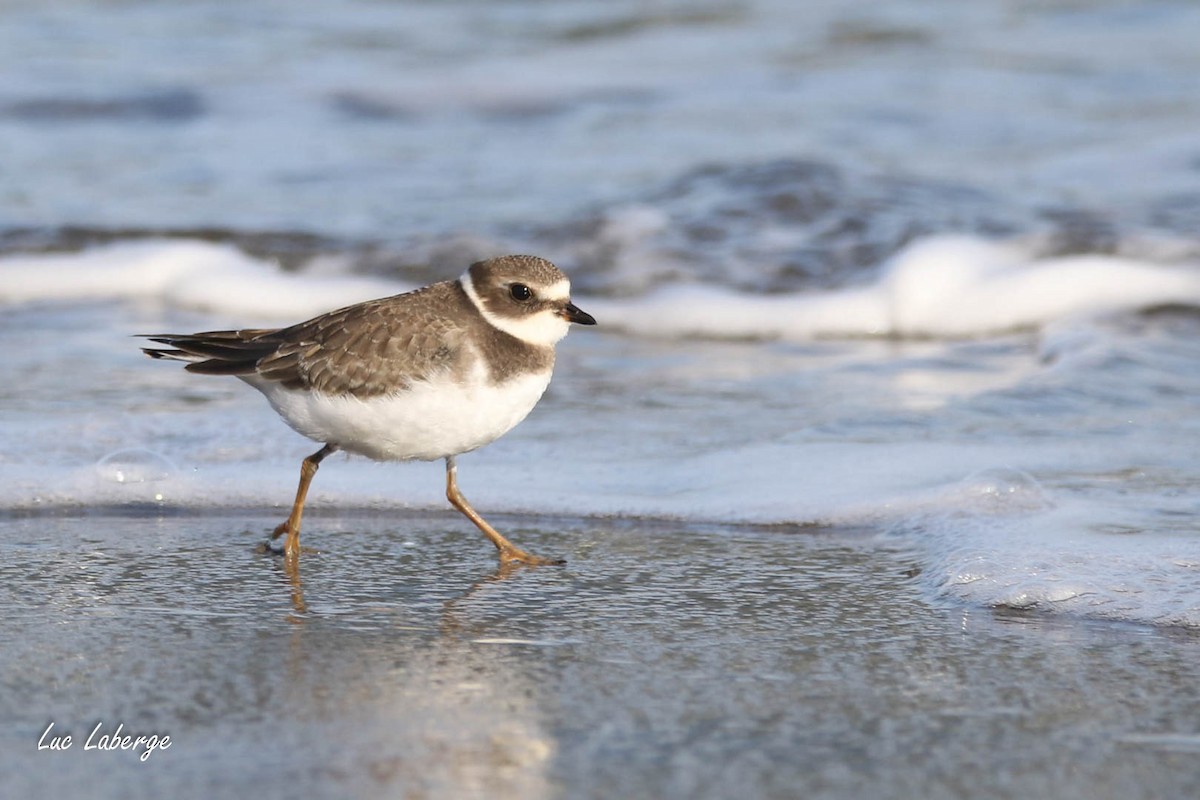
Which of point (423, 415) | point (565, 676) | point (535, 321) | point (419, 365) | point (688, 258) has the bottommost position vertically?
point (565, 676)

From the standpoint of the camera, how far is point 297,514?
15.0ft

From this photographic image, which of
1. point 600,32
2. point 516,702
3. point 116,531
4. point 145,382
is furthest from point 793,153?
point 516,702

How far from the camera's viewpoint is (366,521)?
16.5ft

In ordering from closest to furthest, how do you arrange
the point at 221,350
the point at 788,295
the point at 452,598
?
1. the point at 452,598
2. the point at 221,350
3. the point at 788,295

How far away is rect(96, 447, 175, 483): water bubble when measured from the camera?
5117 mm

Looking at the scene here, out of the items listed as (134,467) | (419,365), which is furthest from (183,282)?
(419,365)

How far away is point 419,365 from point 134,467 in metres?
1.30

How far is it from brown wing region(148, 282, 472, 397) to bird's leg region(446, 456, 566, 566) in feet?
1.28

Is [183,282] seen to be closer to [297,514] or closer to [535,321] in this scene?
[297,514]

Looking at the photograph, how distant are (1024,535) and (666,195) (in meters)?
6.25

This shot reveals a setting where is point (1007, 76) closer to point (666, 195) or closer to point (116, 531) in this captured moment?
point (666, 195)

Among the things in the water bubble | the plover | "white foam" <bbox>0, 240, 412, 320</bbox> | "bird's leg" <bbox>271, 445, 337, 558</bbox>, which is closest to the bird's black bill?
the plover

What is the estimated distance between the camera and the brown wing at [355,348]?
440cm

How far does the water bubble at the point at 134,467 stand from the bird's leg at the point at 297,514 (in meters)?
0.64
